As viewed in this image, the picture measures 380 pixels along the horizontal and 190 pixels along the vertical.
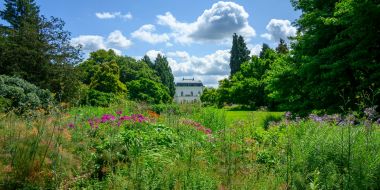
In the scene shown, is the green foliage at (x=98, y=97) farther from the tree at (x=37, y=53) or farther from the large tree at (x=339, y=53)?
the large tree at (x=339, y=53)

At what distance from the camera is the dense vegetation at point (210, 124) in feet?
14.0

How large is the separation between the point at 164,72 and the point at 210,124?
5012 centimetres

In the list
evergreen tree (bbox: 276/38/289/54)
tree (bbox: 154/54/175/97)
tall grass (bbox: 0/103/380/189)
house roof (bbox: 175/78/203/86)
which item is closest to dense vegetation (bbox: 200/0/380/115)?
tall grass (bbox: 0/103/380/189)

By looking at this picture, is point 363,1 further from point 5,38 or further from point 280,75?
point 5,38

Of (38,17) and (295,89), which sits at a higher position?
(38,17)

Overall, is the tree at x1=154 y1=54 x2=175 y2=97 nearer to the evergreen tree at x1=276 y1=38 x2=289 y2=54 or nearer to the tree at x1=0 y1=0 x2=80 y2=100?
the evergreen tree at x1=276 y1=38 x2=289 y2=54

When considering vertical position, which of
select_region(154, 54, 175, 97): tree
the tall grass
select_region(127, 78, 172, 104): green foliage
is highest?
select_region(154, 54, 175, 97): tree

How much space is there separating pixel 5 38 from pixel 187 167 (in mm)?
19095

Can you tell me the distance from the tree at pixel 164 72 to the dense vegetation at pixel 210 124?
90.7 ft

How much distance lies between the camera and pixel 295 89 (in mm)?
15000

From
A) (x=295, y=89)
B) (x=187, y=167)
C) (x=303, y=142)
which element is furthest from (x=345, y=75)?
(x=187, y=167)

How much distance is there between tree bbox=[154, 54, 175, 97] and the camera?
60528 millimetres

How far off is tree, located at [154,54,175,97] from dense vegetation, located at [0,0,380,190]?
27.6 m

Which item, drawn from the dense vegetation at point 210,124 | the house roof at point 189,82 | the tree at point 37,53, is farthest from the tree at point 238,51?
the house roof at point 189,82
